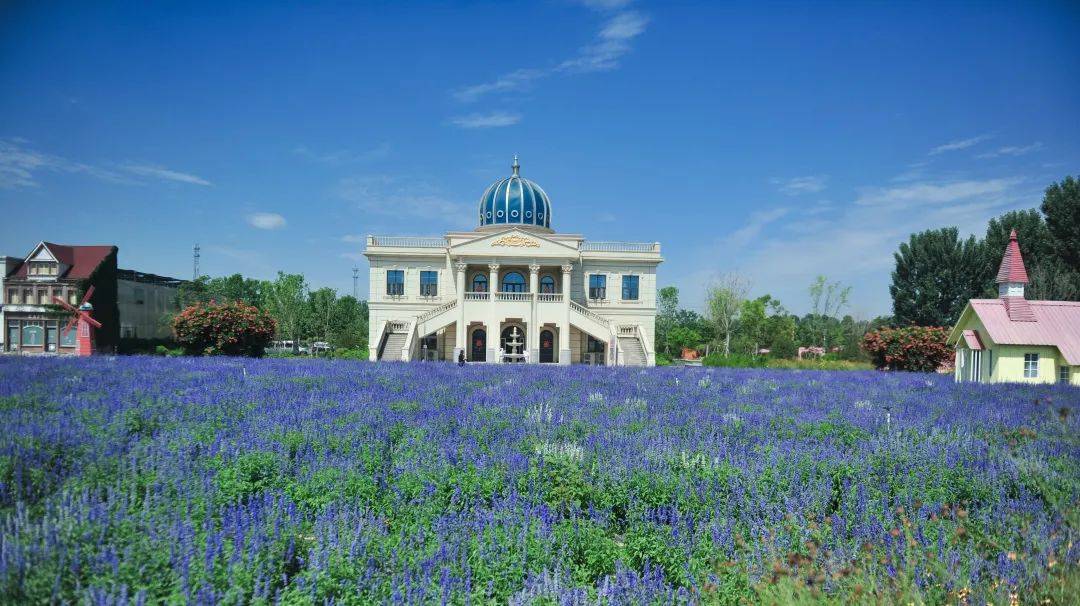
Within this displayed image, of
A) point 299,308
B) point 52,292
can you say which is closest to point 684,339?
point 299,308

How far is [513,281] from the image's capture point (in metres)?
44.3

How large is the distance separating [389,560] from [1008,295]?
2612 centimetres

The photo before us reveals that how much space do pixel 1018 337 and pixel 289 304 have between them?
5900 cm

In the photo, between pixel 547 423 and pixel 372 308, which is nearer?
pixel 547 423

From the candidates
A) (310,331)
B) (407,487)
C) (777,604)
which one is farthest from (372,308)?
(777,604)

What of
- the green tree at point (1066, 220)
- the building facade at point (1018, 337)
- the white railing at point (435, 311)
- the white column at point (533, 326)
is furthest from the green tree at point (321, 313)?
the green tree at point (1066, 220)

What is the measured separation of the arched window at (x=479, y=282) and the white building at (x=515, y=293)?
0.25ft

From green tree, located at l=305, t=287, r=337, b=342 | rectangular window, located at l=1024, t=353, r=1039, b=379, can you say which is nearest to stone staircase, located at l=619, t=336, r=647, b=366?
rectangular window, located at l=1024, t=353, r=1039, b=379

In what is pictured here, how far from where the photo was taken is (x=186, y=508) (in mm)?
4504

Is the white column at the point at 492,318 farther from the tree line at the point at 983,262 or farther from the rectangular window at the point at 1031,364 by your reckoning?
the tree line at the point at 983,262

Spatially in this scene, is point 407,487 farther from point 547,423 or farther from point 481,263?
point 481,263

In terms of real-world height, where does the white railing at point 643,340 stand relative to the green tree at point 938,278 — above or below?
below

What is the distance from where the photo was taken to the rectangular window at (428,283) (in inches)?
1713

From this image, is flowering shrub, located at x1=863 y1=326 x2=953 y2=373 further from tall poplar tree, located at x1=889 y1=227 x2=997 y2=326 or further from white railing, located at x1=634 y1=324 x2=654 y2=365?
tall poplar tree, located at x1=889 y1=227 x2=997 y2=326
